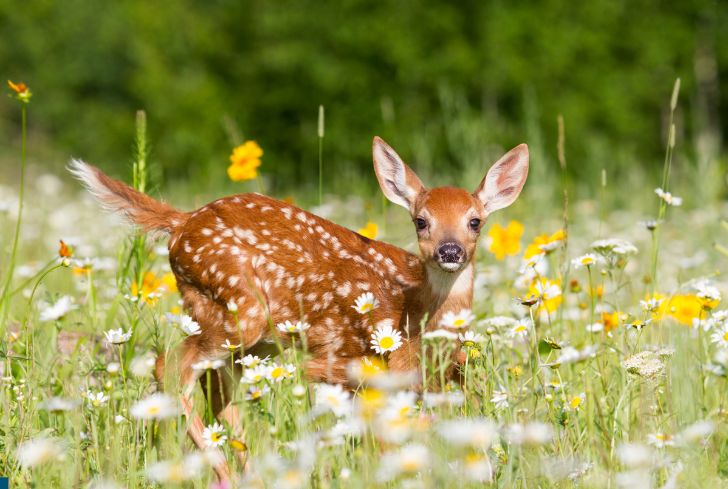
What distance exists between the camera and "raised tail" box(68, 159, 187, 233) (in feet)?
12.9

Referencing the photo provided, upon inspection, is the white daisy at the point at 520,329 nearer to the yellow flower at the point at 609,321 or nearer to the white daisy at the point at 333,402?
the yellow flower at the point at 609,321

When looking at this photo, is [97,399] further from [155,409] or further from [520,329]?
[520,329]

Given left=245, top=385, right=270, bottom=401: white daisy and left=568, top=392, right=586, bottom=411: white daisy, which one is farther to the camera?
left=568, top=392, right=586, bottom=411: white daisy

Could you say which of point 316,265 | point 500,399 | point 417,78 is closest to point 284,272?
point 316,265

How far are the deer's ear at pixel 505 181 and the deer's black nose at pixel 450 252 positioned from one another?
1.56ft

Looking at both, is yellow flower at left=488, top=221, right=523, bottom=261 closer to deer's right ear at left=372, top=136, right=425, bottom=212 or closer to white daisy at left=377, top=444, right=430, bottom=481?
deer's right ear at left=372, top=136, right=425, bottom=212

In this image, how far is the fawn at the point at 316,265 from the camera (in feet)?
12.0

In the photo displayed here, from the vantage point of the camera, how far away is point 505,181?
4.01 m

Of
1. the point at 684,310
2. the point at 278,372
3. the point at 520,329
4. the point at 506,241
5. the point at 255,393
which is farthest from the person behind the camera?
the point at 506,241

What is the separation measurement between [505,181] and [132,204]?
152 centimetres

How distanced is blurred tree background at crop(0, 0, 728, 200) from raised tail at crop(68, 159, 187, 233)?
9.94m

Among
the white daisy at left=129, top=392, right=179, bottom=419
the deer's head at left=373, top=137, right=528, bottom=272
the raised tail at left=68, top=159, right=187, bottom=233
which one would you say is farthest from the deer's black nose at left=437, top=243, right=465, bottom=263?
the white daisy at left=129, top=392, right=179, bottom=419

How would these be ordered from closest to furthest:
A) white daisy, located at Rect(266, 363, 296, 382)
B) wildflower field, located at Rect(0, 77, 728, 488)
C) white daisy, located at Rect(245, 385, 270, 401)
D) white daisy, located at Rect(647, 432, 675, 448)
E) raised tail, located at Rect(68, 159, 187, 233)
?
1. wildflower field, located at Rect(0, 77, 728, 488)
2. white daisy, located at Rect(647, 432, 675, 448)
3. white daisy, located at Rect(245, 385, 270, 401)
4. white daisy, located at Rect(266, 363, 296, 382)
5. raised tail, located at Rect(68, 159, 187, 233)

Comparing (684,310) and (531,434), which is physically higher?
(684,310)
